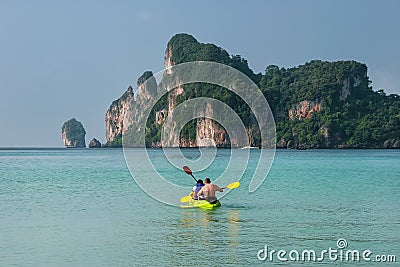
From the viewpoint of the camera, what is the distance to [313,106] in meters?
114

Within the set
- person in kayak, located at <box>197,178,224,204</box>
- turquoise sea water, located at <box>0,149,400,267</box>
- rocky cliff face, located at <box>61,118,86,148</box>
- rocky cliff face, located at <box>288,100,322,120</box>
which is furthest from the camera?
rocky cliff face, located at <box>61,118,86,148</box>

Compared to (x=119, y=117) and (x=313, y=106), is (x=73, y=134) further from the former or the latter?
(x=313, y=106)

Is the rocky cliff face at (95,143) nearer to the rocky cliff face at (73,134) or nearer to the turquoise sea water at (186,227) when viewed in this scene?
the rocky cliff face at (73,134)

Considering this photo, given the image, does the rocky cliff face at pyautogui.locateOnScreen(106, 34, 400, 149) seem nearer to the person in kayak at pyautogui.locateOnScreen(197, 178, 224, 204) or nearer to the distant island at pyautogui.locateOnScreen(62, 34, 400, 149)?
the distant island at pyautogui.locateOnScreen(62, 34, 400, 149)

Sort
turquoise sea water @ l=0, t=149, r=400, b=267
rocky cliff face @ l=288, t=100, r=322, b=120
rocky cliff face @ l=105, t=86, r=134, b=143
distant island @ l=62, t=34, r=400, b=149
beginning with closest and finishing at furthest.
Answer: turquoise sea water @ l=0, t=149, r=400, b=267, distant island @ l=62, t=34, r=400, b=149, rocky cliff face @ l=288, t=100, r=322, b=120, rocky cliff face @ l=105, t=86, r=134, b=143

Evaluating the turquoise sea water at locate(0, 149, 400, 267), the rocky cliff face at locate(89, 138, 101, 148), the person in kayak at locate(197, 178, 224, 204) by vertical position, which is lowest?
the turquoise sea water at locate(0, 149, 400, 267)

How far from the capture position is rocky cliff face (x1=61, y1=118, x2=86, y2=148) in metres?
193

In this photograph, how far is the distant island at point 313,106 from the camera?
109 meters

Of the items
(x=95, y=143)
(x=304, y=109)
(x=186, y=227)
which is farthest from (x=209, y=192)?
(x=95, y=143)

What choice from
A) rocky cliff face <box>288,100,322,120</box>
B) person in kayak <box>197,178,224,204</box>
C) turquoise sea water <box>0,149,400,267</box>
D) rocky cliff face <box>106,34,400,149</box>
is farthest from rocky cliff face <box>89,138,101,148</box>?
person in kayak <box>197,178,224,204</box>

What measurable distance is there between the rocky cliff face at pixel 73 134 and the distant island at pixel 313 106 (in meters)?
68.6

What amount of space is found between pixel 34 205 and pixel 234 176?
18517mm

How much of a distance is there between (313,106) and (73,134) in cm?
10141

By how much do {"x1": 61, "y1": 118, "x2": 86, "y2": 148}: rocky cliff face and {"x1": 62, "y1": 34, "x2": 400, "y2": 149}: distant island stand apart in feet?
225
